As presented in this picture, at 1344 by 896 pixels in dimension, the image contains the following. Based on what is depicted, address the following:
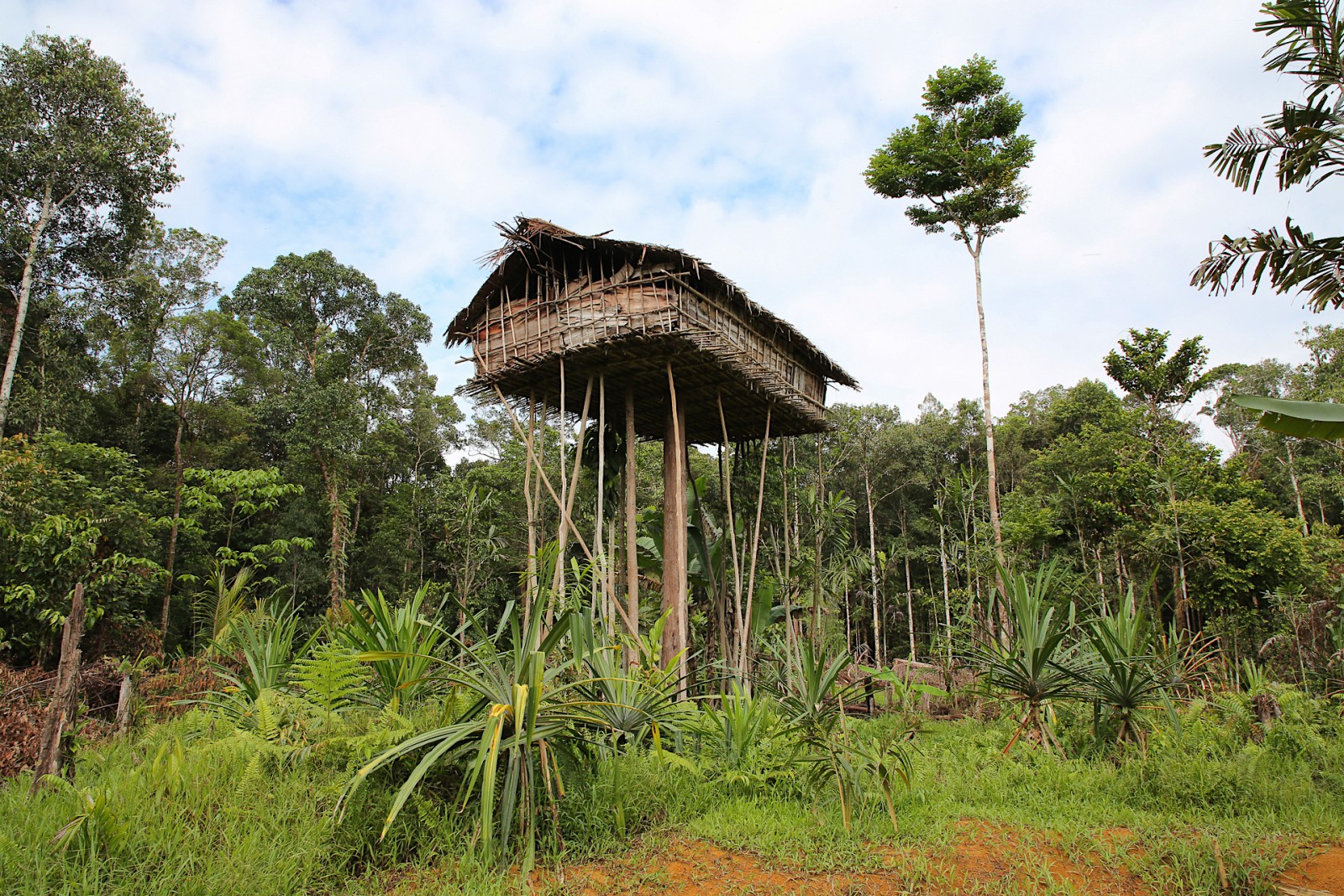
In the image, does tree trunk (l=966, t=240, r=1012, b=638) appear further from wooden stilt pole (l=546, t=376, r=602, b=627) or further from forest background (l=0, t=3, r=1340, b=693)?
wooden stilt pole (l=546, t=376, r=602, b=627)

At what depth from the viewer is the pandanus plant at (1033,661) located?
21.6 ft

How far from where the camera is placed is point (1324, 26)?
5523 mm

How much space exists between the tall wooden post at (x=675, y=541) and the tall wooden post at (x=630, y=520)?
1.59ft

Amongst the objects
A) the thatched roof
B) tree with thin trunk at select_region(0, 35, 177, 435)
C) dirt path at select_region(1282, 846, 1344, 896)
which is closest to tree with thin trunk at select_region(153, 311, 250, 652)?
tree with thin trunk at select_region(0, 35, 177, 435)

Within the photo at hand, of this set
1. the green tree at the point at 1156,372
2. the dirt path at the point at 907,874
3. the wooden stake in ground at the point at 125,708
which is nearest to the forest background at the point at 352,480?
the green tree at the point at 1156,372

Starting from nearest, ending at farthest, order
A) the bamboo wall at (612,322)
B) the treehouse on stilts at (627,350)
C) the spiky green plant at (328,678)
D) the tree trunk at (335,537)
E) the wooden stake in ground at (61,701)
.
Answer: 1. the wooden stake in ground at (61,701)
2. the spiky green plant at (328,678)
3. the bamboo wall at (612,322)
4. the treehouse on stilts at (627,350)
5. the tree trunk at (335,537)

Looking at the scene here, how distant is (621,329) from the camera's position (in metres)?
9.77

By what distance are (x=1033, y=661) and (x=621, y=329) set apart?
20.0 feet

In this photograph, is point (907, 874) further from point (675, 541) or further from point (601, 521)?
point (675, 541)

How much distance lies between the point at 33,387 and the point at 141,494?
3.70 meters

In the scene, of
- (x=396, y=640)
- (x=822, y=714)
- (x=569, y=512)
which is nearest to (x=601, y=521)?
(x=569, y=512)

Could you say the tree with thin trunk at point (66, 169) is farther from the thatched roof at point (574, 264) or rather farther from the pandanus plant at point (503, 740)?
the pandanus plant at point (503, 740)

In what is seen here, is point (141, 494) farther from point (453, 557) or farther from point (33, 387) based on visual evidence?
point (453, 557)

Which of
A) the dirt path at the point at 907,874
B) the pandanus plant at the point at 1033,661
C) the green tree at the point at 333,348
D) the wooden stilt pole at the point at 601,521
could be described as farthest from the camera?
the green tree at the point at 333,348
